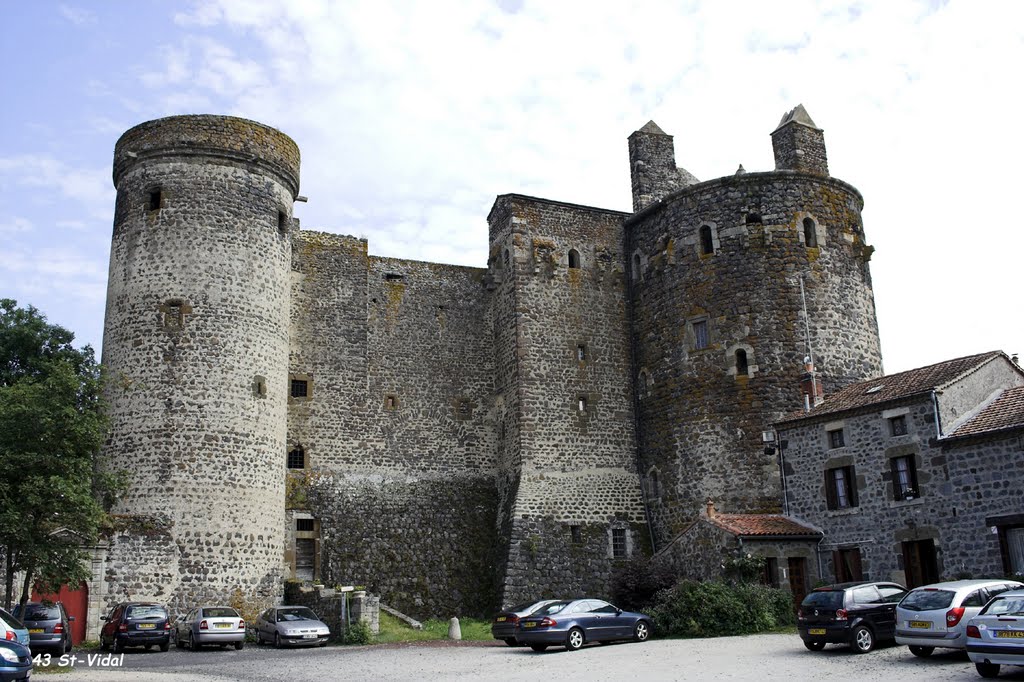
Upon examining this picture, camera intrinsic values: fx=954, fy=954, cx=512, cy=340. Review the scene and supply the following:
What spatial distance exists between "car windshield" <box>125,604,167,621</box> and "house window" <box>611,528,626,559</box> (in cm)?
1429

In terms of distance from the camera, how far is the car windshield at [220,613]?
2342 cm

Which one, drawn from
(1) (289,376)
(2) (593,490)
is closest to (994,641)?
(2) (593,490)

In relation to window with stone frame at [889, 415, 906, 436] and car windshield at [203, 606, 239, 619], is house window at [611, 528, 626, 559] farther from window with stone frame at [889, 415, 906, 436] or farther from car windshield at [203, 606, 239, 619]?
car windshield at [203, 606, 239, 619]

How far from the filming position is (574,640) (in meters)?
21.2

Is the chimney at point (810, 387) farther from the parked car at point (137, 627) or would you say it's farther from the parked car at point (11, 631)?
the parked car at point (11, 631)

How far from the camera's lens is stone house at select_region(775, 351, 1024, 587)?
73.5 feet

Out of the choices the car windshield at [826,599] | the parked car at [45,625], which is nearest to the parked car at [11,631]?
the parked car at [45,625]

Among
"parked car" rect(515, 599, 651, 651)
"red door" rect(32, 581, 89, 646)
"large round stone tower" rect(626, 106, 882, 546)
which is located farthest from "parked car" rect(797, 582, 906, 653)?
"red door" rect(32, 581, 89, 646)

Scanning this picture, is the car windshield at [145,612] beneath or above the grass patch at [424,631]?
above

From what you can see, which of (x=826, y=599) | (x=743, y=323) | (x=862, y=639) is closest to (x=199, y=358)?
(x=743, y=323)

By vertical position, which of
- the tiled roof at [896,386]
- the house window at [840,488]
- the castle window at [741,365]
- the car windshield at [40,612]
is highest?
the castle window at [741,365]

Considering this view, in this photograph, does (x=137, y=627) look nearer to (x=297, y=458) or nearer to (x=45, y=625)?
(x=45, y=625)

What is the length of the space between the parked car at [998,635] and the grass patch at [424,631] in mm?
14365

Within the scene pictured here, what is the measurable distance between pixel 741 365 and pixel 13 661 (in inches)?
872
